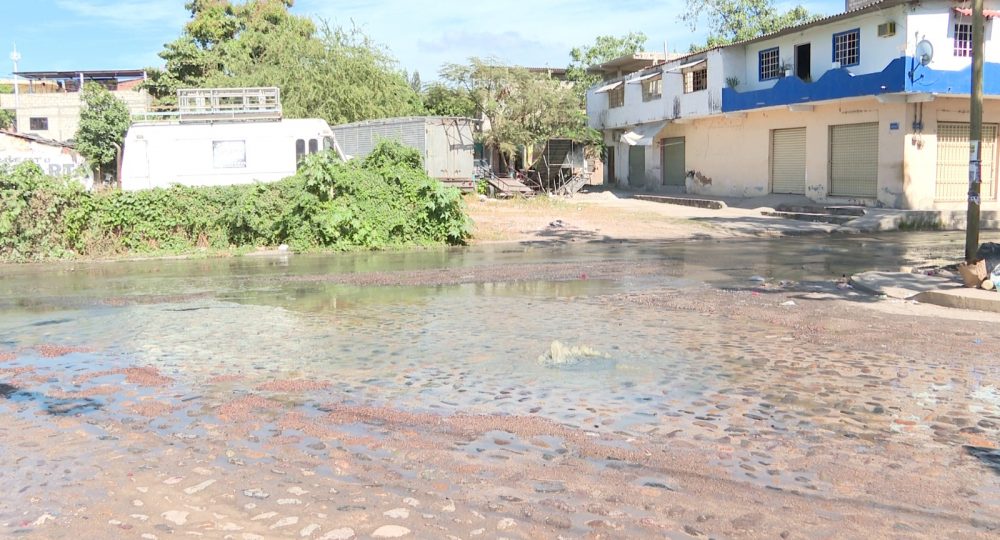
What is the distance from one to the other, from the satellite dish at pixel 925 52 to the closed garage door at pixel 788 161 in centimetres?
645

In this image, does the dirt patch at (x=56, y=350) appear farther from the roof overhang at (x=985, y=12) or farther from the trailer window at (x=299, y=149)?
the roof overhang at (x=985, y=12)

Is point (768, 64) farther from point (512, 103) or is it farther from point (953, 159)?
point (512, 103)

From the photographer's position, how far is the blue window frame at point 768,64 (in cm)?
3197

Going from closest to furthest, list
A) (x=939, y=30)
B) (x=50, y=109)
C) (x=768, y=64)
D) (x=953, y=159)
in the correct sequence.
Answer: (x=939, y=30) → (x=953, y=159) → (x=768, y=64) → (x=50, y=109)

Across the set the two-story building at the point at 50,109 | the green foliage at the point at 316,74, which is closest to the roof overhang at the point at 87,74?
the two-story building at the point at 50,109

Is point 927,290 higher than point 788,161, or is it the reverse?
point 788,161

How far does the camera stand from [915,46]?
25.3 m

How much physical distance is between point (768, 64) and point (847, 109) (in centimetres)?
471

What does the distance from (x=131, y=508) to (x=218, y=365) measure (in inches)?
134

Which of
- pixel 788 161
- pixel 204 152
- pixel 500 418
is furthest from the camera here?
pixel 788 161

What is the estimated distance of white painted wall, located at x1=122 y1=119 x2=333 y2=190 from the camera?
846 inches

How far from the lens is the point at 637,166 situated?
44.9m

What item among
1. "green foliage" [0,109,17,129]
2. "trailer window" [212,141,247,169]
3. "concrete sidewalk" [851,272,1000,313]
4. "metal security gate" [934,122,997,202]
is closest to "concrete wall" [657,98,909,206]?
"metal security gate" [934,122,997,202]

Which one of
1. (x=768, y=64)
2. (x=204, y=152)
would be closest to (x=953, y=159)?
(x=768, y=64)
